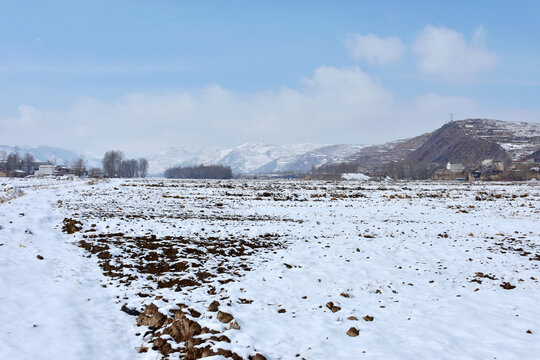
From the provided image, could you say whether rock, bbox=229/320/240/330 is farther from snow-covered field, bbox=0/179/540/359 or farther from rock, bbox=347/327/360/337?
rock, bbox=347/327/360/337

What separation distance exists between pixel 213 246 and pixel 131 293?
531 cm

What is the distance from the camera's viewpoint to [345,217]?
25.6 m

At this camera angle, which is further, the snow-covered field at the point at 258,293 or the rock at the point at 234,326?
the rock at the point at 234,326

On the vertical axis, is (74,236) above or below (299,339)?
above

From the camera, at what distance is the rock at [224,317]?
25.5 feet

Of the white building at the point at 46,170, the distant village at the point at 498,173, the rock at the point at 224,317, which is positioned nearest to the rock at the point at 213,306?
the rock at the point at 224,317

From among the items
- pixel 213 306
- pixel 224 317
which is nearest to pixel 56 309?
pixel 213 306

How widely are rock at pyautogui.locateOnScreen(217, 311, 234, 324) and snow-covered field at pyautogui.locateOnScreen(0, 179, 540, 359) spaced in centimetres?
3

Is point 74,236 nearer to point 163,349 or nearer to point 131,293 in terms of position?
point 131,293

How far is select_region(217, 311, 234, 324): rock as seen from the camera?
7779mm

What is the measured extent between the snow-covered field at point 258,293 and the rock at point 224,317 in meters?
0.03

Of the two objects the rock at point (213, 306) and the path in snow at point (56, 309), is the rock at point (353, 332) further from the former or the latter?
the path in snow at point (56, 309)

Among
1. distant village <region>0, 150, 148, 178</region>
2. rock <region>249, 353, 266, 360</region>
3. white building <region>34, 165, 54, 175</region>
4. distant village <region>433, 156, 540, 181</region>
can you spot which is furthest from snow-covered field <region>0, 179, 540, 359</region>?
white building <region>34, 165, 54, 175</region>

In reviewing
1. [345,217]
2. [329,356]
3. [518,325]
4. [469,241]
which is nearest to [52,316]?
[329,356]
